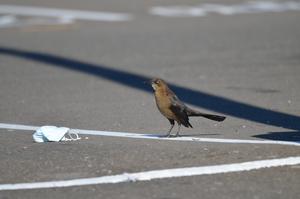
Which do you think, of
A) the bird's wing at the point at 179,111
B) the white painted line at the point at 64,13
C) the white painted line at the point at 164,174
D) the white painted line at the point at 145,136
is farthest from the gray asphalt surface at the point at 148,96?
the white painted line at the point at 64,13

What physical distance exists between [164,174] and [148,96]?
5645 millimetres

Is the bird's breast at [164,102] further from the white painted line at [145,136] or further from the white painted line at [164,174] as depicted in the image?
the white painted line at [164,174]

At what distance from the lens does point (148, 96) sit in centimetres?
1359

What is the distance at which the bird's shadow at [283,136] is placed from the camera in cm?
955

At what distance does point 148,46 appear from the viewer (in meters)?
19.4

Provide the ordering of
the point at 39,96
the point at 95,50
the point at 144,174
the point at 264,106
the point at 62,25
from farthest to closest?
the point at 62,25
the point at 95,50
the point at 39,96
the point at 264,106
the point at 144,174

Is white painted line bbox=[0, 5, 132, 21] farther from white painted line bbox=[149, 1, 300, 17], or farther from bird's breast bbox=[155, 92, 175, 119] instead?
bird's breast bbox=[155, 92, 175, 119]

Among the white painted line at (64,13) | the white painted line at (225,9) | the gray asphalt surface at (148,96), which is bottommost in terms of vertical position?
the white painted line at (225,9)

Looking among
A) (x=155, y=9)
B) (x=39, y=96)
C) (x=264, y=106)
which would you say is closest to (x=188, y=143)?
(x=264, y=106)

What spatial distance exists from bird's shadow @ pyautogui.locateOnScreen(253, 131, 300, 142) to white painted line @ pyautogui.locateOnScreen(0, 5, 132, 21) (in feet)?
50.9

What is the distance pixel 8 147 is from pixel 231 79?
6005mm

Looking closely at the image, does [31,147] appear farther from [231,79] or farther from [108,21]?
[108,21]

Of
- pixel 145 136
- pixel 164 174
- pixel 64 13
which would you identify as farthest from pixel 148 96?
pixel 64 13

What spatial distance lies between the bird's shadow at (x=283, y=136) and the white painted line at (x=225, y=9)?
52.5 feet
